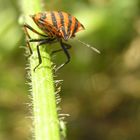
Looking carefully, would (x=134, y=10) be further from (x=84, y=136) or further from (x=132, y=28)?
(x=84, y=136)

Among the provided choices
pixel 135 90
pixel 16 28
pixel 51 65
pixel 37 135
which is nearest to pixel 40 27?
pixel 51 65

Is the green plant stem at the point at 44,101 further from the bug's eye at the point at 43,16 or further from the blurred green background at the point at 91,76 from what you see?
the blurred green background at the point at 91,76

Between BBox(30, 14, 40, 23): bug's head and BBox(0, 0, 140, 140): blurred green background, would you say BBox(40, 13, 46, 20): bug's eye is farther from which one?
BBox(0, 0, 140, 140): blurred green background

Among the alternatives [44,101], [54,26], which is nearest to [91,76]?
[54,26]

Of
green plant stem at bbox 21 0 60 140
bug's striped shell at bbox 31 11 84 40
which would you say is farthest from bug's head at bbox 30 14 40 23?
green plant stem at bbox 21 0 60 140

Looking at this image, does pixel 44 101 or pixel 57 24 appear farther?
pixel 57 24

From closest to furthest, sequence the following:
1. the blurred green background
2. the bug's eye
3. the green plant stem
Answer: the green plant stem
the bug's eye
the blurred green background

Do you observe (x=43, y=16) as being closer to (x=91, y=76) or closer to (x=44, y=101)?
(x=44, y=101)
